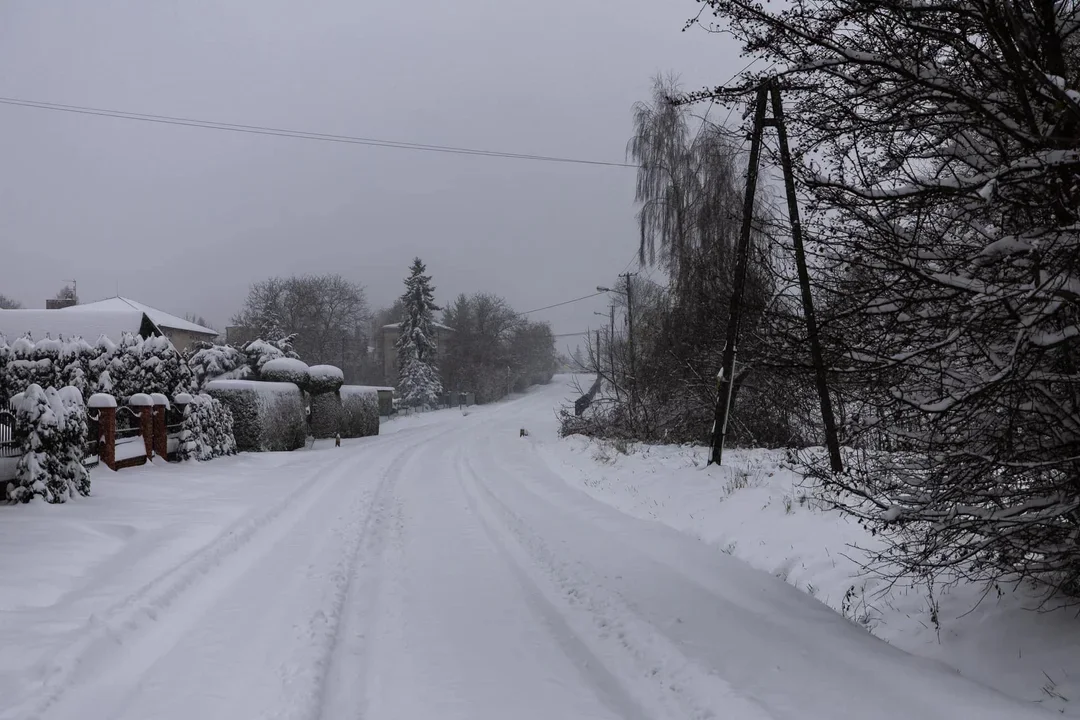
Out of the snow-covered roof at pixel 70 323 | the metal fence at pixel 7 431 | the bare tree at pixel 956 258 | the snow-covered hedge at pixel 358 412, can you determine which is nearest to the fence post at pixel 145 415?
the metal fence at pixel 7 431

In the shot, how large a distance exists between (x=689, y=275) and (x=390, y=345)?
71.2 meters

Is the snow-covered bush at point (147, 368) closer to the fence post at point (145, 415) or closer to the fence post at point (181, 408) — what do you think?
the fence post at point (181, 408)

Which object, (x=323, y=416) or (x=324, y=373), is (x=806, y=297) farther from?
(x=323, y=416)

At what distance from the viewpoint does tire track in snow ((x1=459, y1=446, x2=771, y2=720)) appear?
12.7 feet

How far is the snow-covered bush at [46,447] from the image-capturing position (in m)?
8.88

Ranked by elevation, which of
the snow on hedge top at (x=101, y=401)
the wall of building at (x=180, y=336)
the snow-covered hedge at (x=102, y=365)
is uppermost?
the wall of building at (x=180, y=336)

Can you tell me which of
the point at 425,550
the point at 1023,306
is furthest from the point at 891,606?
the point at 425,550

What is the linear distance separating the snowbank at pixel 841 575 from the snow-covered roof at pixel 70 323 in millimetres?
18181

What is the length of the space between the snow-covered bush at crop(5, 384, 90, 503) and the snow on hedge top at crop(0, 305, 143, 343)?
563 inches

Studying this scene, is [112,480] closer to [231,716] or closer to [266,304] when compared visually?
[231,716]

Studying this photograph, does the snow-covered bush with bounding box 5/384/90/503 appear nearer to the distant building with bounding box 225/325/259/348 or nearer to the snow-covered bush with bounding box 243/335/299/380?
the snow-covered bush with bounding box 243/335/299/380

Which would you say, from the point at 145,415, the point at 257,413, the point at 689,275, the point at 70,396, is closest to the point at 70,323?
the point at 257,413

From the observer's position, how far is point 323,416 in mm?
28000

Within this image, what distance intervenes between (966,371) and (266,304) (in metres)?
58.5
